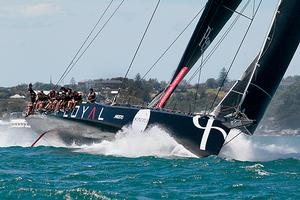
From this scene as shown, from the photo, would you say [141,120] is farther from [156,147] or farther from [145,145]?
[156,147]

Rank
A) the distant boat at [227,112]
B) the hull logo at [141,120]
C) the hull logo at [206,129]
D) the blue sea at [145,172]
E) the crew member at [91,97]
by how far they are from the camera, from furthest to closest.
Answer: the crew member at [91,97], the hull logo at [141,120], the distant boat at [227,112], the hull logo at [206,129], the blue sea at [145,172]

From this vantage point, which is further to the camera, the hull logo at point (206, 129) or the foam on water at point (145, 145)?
the foam on water at point (145, 145)

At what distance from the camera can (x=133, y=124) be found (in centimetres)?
1844

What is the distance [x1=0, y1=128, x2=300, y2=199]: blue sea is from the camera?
39.5ft

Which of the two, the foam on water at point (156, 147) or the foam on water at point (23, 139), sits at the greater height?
the foam on water at point (156, 147)

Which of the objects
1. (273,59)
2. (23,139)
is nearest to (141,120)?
(273,59)

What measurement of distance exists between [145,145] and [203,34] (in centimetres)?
362

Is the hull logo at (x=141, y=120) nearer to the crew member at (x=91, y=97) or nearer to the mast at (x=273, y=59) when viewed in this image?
the mast at (x=273, y=59)

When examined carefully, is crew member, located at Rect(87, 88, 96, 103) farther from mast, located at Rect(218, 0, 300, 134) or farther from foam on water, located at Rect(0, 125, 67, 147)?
mast, located at Rect(218, 0, 300, 134)

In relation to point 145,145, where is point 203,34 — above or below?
above

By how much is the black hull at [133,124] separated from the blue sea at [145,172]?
208 mm

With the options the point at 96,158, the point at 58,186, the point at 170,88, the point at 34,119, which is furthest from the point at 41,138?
the point at 58,186

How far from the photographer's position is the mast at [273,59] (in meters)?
18.0

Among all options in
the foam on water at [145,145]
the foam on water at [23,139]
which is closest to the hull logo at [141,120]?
the foam on water at [145,145]
